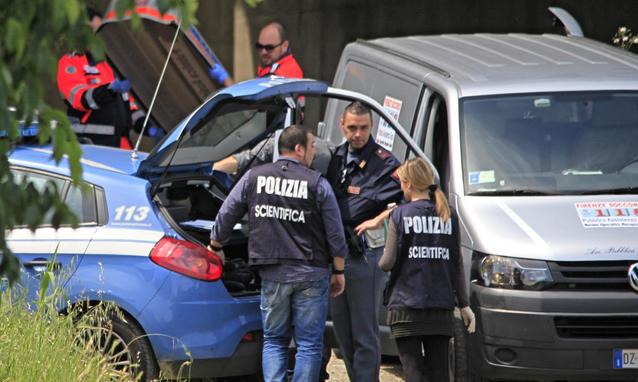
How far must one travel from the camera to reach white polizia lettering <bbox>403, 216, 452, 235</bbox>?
622 centimetres

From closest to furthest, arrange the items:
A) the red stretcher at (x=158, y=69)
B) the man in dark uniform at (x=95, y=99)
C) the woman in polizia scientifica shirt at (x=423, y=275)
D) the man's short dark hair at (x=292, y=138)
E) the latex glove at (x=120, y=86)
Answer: the woman in polizia scientifica shirt at (x=423, y=275)
the man's short dark hair at (x=292, y=138)
the man in dark uniform at (x=95, y=99)
the latex glove at (x=120, y=86)
the red stretcher at (x=158, y=69)

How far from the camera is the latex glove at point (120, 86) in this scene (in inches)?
404

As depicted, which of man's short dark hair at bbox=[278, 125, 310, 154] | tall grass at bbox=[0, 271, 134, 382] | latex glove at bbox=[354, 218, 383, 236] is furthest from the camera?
latex glove at bbox=[354, 218, 383, 236]

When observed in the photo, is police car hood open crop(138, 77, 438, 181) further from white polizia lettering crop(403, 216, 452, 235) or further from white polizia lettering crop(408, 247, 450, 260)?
white polizia lettering crop(408, 247, 450, 260)

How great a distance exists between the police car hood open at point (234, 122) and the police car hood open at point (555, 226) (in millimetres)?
554

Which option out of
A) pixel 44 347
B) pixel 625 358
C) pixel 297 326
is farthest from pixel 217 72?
pixel 44 347

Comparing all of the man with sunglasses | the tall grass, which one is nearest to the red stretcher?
the man with sunglasses

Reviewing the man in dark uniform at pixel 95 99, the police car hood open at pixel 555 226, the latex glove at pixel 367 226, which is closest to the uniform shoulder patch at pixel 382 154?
the latex glove at pixel 367 226

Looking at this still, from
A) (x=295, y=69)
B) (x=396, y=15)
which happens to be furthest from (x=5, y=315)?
(x=396, y=15)

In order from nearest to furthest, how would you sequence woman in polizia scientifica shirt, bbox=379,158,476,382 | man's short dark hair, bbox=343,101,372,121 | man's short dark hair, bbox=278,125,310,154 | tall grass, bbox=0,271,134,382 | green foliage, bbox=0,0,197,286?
green foliage, bbox=0,0,197,286 → tall grass, bbox=0,271,134,382 → woman in polizia scientifica shirt, bbox=379,158,476,382 → man's short dark hair, bbox=278,125,310,154 → man's short dark hair, bbox=343,101,372,121

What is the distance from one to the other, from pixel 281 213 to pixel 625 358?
1.96 meters

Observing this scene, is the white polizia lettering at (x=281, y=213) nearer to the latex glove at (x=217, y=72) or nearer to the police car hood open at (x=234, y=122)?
the police car hood open at (x=234, y=122)

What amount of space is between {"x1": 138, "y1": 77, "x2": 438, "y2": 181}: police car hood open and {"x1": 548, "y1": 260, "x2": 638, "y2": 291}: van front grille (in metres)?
0.99

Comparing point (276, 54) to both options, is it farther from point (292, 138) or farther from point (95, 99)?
point (292, 138)
